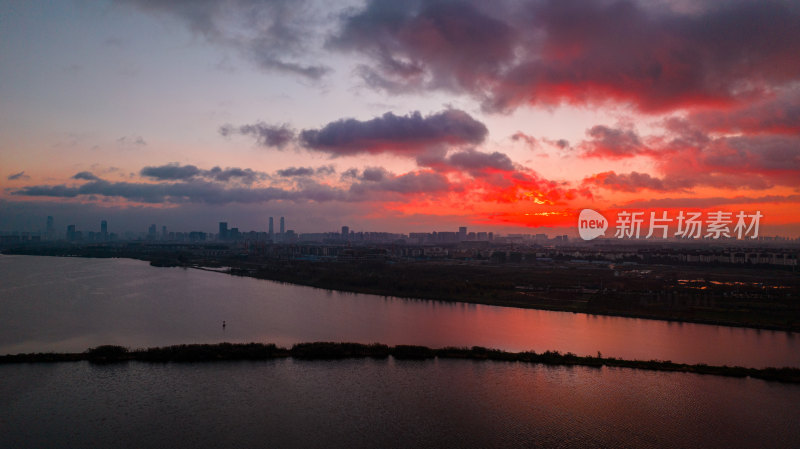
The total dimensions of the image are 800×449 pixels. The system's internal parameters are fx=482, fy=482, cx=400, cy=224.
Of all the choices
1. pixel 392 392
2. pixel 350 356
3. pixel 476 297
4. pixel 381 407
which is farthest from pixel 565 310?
pixel 381 407

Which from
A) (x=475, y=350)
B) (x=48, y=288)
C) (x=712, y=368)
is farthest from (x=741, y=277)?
(x=48, y=288)

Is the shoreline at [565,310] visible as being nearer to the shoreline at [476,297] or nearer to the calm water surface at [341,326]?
the shoreline at [476,297]

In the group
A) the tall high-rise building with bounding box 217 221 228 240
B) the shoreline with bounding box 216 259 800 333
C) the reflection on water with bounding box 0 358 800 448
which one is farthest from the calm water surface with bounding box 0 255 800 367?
the tall high-rise building with bounding box 217 221 228 240

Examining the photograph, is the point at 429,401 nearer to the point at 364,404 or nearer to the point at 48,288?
the point at 364,404

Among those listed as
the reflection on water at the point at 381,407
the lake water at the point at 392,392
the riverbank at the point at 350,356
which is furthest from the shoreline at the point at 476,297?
the reflection on water at the point at 381,407

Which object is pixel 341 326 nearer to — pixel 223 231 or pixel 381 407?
pixel 381 407

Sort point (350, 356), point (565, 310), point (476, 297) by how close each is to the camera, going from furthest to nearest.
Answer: point (476, 297) → point (565, 310) → point (350, 356)

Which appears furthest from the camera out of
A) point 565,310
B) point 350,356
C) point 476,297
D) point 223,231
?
point 223,231
